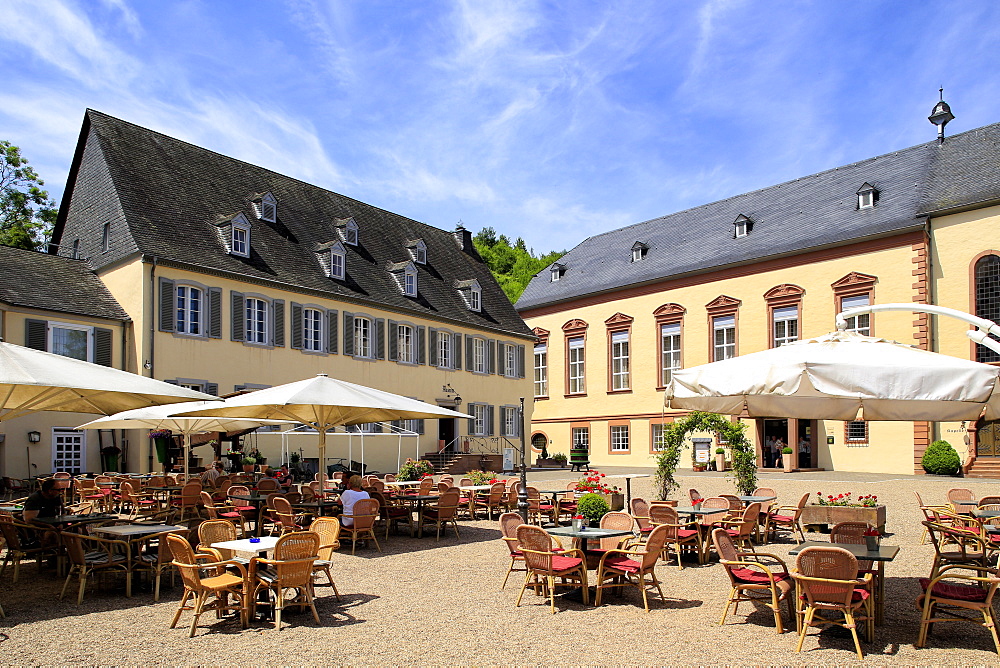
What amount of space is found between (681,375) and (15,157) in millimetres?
35108

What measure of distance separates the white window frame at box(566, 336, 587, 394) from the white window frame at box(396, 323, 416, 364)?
513 inches

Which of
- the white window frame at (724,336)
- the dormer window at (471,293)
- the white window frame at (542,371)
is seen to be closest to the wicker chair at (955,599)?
the dormer window at (471,293)

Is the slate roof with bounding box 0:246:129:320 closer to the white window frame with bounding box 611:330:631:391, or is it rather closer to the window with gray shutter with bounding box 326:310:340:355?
the window with gray shutter with bounding box 326:310:340:355

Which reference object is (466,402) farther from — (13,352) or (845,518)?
(13,352)

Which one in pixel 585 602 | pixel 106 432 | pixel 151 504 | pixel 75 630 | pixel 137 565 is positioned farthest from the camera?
pixel 106 432

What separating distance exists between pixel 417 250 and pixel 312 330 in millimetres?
8197

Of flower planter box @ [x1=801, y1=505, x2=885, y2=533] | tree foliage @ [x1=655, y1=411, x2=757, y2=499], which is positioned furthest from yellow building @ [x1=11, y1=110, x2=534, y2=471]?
flower planter box @ [x1=801, y1=505, x2=885, y2=533]

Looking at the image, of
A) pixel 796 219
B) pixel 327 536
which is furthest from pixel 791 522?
pixel 796 219

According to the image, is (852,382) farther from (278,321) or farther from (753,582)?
(278,321)

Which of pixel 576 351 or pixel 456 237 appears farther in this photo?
pixel 576 351

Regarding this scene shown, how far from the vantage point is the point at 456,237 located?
128 ft

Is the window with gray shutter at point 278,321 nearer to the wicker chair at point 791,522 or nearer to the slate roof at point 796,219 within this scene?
the wicker chair at point 791,522

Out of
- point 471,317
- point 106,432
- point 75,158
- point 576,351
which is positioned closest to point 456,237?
point 471,317

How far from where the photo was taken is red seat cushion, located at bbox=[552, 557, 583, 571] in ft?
27.9
